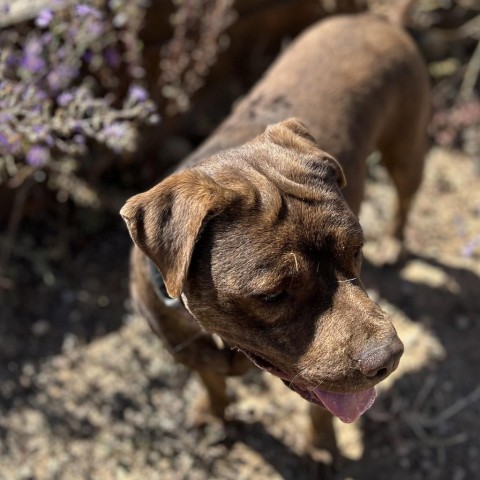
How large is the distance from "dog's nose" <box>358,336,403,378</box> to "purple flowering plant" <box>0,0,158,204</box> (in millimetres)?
1446

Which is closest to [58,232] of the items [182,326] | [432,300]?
[182,326]

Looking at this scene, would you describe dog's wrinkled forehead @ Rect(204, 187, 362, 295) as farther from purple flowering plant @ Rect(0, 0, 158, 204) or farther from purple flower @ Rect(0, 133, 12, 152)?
purple flower @ Rect(0, 133, 12, 152)

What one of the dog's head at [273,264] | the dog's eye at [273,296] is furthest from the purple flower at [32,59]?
the dog's eye at [273,296]

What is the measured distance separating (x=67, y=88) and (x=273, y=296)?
2504mm

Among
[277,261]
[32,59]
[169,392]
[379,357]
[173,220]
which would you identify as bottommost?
[169,392]

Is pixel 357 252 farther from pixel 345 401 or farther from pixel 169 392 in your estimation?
pixel 169 392

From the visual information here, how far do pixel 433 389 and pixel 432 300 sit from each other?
0.67 m

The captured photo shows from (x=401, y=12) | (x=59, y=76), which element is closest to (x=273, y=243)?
(x=59, y=76)

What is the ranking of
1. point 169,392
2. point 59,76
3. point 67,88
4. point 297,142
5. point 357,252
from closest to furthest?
1. point 357,252
2. point 297,142
3. point 59,76
4. point 169,392
5. point 67,88

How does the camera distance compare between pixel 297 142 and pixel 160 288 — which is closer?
pixel 297 142

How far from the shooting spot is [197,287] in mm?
2557

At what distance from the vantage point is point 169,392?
169 inches

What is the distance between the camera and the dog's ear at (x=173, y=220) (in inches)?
95.5

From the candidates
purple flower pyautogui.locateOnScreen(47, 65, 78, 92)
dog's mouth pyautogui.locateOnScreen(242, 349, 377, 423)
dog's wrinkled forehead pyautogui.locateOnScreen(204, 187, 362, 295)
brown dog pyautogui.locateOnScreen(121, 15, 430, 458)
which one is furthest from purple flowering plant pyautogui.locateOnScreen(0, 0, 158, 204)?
dog's mouth pyautogui.locateOnScreen(242, 349, 377, 423)
